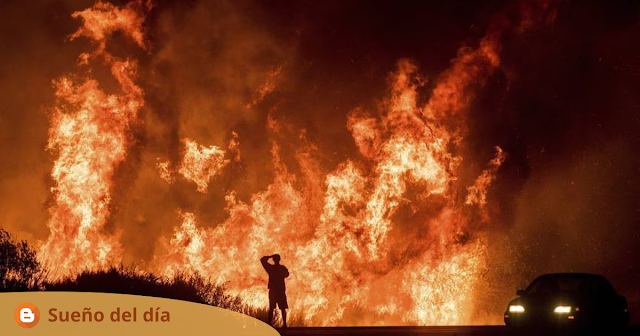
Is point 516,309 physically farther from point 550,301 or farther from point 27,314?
point 27,314

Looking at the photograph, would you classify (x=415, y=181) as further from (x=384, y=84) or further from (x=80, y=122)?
(x=80, y=122)

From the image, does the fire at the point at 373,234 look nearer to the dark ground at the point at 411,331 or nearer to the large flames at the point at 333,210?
the large flames at the point at 333,210

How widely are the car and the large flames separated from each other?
40.9 feet

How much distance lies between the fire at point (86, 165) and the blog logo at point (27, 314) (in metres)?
12.8

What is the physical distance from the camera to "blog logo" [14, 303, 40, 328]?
13.8 metres

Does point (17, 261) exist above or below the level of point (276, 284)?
above

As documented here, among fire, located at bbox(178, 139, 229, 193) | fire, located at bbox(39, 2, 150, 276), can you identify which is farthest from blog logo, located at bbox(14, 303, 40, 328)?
fire, located at bbox(178, 139, 229, 193)

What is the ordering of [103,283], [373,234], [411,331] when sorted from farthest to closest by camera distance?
[373,234] → [103,283] → [411,331]

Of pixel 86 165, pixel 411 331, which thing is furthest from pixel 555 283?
pixel 86 165

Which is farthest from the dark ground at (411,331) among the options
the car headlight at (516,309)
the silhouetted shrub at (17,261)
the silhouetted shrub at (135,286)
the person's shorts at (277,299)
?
the silhouetted shrub at (17,261)

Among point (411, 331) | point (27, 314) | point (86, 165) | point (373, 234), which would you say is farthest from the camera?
point (373, 234)

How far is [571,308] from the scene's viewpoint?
14719mm

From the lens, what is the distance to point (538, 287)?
16016mm

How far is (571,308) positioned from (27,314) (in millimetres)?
9144
